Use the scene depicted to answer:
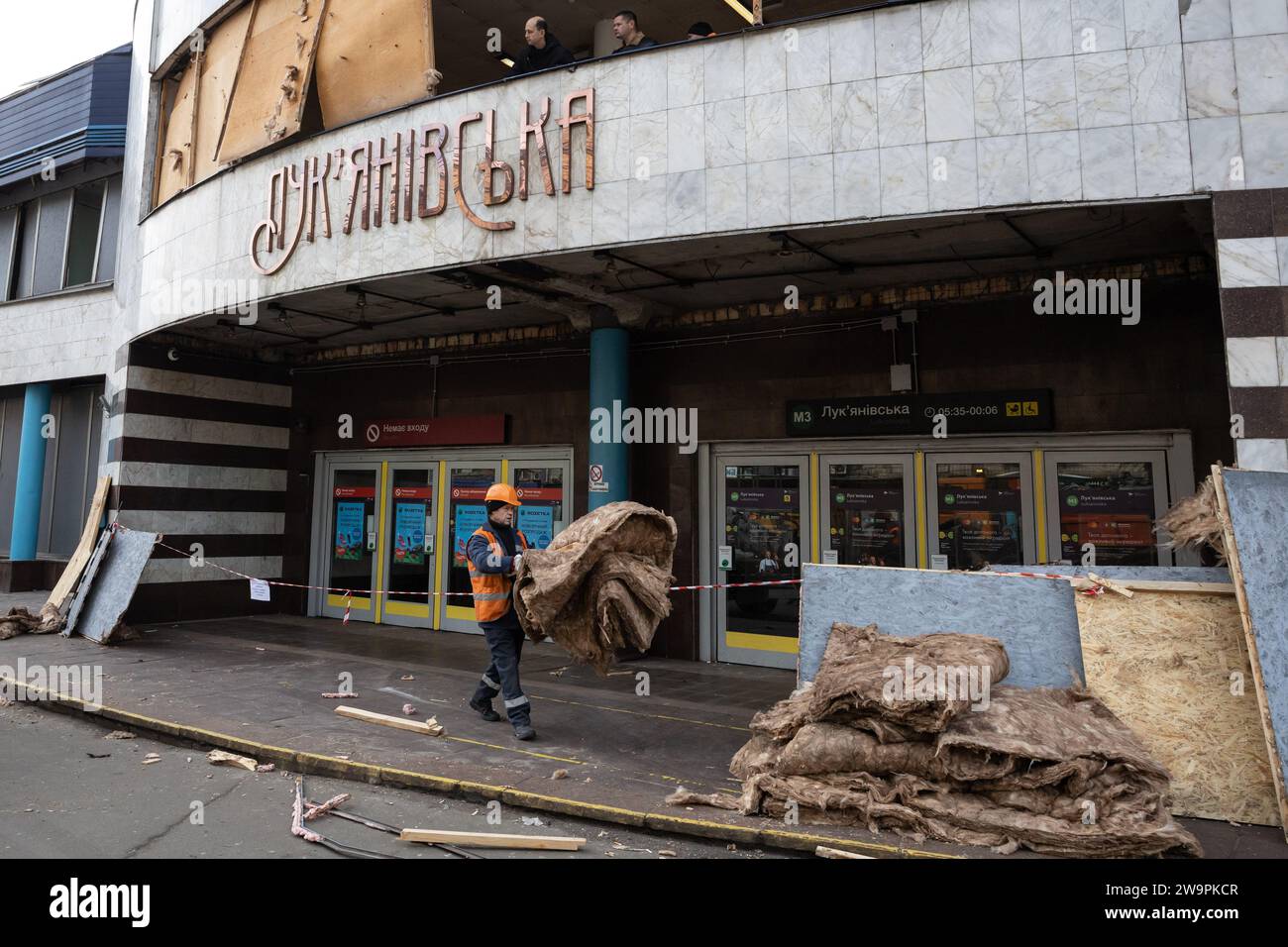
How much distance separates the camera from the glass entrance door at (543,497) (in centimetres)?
1167

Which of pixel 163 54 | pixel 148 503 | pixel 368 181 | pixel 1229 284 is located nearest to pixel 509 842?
pixel 1229 284

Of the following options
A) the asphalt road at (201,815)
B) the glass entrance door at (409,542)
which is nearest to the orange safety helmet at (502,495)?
the asphalt road at (201,815)

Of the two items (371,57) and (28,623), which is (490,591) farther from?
(28,623)

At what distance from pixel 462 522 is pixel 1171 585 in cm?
977

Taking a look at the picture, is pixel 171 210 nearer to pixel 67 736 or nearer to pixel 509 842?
pixel 67 736

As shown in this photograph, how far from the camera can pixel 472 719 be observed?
729 centimetres

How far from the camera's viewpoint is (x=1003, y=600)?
6.03 m

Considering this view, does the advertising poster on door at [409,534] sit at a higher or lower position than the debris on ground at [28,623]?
higher

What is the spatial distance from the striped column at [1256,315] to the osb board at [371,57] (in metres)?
8.51

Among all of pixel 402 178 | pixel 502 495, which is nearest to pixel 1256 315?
pixel 502 495


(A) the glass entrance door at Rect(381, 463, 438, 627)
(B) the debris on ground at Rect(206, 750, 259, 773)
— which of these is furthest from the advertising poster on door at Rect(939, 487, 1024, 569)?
(A) the glass entrance door at Rect(381, 463, 438, 627)

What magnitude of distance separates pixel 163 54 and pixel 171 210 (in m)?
3.49

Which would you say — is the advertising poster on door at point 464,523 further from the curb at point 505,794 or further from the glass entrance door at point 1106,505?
the glass entrance door at point 1106,505
